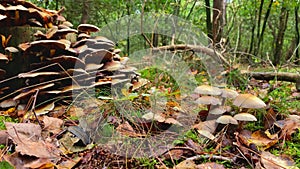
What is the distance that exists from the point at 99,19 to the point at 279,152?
6.20m

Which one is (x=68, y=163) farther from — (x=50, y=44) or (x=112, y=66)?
(x=112, y=66)

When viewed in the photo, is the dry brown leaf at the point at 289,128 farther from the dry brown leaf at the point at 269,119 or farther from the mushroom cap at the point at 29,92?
the mushroom cap at the point at 29,92

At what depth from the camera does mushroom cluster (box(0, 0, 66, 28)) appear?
2051mm

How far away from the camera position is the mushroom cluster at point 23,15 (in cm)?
205

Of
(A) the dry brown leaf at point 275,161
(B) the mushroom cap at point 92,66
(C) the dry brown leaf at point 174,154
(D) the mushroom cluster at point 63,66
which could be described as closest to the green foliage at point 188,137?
(C) the dry brown leaf at point 174,154

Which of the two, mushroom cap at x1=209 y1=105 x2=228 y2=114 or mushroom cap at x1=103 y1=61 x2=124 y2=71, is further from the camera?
mushroom cap at x1=103 y1=61 x2=124 y2=71

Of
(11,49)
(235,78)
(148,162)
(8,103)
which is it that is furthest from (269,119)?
(11,49)

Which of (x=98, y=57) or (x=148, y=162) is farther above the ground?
(x=98, y=57)

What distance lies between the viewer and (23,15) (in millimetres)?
2180

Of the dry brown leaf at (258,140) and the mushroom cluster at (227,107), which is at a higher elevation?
the mushroom cluster at (227,107)

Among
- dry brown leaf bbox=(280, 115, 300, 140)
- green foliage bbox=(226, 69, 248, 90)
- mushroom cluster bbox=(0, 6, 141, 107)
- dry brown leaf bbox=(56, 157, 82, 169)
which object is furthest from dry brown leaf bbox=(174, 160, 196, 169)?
green foliage bbox=(226, 69, 248, 90)

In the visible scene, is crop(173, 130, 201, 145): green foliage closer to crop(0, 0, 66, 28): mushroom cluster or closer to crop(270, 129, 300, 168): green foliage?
crop(270, 129, 300, 168): green foliage

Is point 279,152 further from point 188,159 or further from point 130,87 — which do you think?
point 130,87

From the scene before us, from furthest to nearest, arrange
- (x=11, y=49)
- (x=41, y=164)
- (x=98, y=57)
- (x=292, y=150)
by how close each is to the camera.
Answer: (x=98, y=57)
(x=11, y=49)
(x=292, y=150)
(x=41, y=164)
